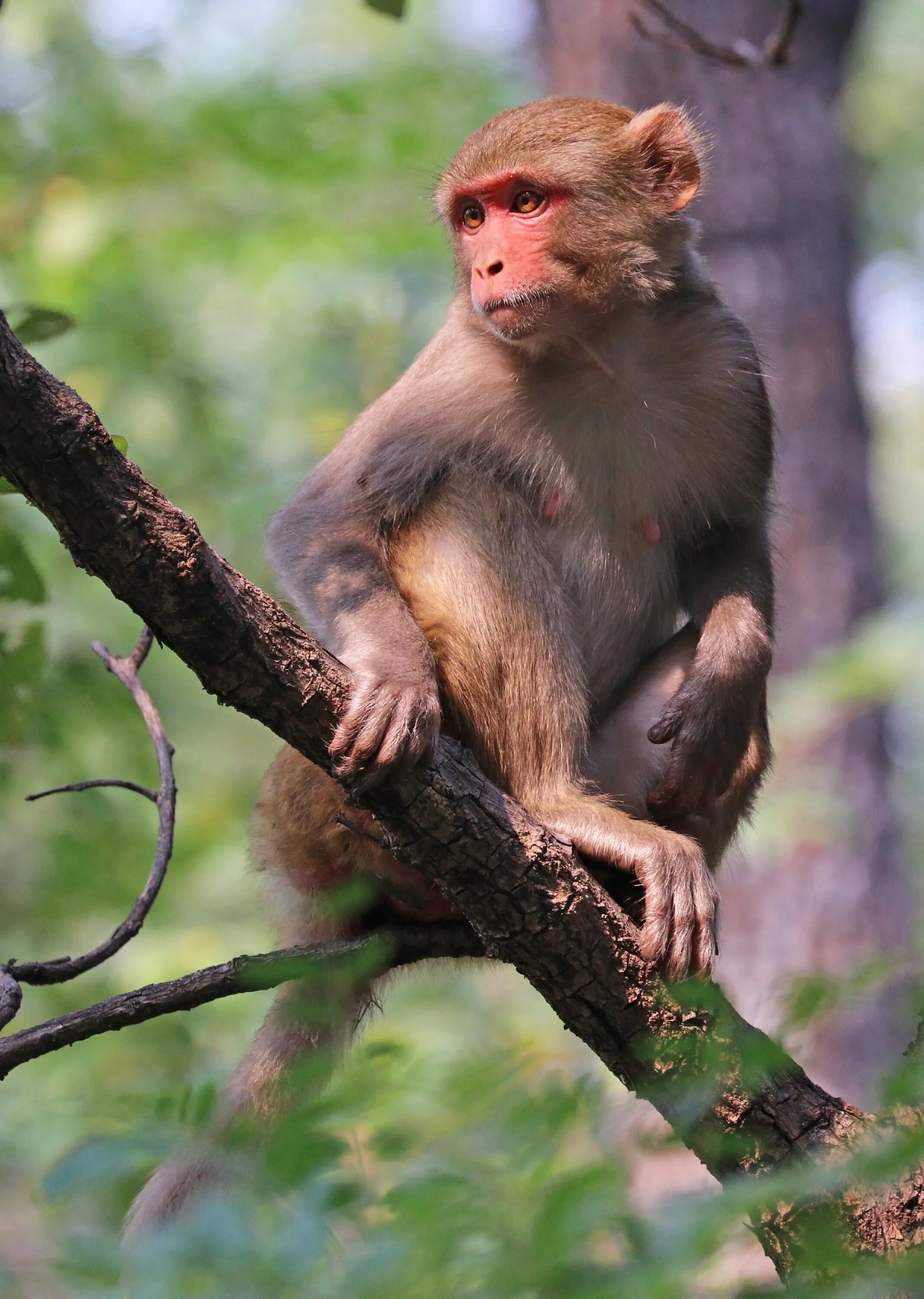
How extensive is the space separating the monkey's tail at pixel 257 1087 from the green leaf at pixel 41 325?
1.81 meters

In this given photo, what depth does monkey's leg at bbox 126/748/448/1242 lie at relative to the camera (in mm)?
3385

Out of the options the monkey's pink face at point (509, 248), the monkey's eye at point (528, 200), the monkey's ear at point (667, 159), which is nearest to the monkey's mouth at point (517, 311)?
the monkey's pink face at point (509, 248)

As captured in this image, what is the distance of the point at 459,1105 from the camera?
5.91ft

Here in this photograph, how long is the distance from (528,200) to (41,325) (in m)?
1.66

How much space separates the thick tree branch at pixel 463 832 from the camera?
2441mm

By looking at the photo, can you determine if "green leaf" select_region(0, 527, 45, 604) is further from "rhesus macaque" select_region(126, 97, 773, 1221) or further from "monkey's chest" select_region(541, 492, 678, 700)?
"monkey's chest" select_region(541, 492, 678, 700)

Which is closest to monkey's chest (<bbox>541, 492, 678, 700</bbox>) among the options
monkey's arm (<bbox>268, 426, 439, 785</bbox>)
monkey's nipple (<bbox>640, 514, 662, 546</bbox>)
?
monkey's nipple (<bbox>640, 514, 662, 546</bbox>)

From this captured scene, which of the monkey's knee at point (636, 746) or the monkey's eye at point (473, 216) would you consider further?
the monkey's eye at point (473, 216)

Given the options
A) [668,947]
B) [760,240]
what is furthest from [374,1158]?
[760,240]

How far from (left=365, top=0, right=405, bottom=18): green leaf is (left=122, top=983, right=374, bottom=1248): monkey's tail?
107 inches

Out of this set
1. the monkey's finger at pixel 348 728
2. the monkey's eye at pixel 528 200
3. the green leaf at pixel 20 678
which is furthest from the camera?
the monkey's eye at pixel 528 200

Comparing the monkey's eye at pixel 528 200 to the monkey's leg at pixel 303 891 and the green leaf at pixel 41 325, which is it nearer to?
the green leaf at pixel 41 325

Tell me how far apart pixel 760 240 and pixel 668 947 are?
6425 mm

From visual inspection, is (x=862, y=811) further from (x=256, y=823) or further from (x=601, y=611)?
(x=256, y=823)
